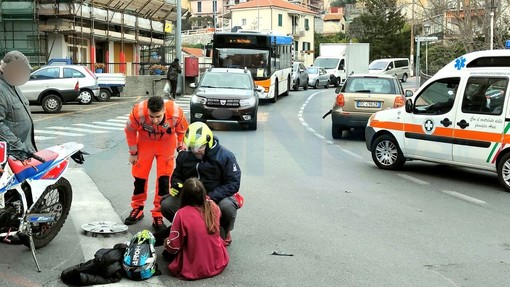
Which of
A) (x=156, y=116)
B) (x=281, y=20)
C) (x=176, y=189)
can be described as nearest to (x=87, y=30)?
(x=156, y=116)

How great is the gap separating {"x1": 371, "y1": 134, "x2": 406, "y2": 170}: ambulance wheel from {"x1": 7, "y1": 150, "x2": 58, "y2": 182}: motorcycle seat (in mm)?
7160

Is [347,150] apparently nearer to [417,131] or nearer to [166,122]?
[417,131]

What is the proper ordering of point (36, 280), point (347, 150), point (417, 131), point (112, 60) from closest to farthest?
1. point (36, 280)
2. point (417, 131)
3. point (347, 150)
4. point (112, 60)

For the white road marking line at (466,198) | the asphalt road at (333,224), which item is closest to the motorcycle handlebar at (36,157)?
the asphalt road at (333,224)

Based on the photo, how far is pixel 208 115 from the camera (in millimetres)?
17859

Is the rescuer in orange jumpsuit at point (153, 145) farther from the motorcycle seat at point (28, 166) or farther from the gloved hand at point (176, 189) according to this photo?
the motorcycle seat at point (28, 166)

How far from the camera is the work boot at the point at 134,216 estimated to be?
284 inches

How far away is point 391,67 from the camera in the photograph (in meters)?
50.3

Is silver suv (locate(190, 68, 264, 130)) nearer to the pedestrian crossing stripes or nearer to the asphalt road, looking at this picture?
the pedestrian crossing stripes

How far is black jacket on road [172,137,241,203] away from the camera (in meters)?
6.29

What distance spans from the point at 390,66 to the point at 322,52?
5.50 meters

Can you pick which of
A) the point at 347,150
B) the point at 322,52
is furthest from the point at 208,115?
the point at 322,52

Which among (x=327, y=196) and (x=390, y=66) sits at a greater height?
(x=390, y=66)

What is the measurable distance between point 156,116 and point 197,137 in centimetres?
86
